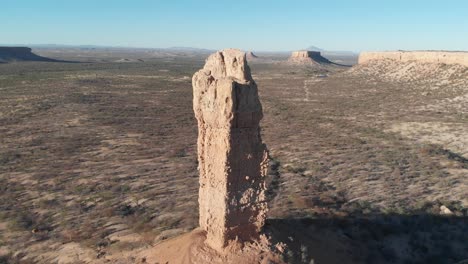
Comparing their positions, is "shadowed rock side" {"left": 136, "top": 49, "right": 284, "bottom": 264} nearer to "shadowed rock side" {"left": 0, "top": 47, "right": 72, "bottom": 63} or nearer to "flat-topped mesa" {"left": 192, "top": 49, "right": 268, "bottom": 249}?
"flat-topped mesa" {"left": 192, "top": 49, "right": 268, "bottom": 249}

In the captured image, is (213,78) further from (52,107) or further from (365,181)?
(52,107)

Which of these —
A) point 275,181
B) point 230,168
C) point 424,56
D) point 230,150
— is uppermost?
point 230,150

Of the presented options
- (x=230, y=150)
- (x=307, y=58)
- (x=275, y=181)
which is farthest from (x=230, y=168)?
(x=307, y=58)

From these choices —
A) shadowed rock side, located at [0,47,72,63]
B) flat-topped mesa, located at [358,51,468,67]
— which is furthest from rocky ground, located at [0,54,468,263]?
shadowed rock side, located at [0,47,72,63]

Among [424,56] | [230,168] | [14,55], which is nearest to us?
[230,168]

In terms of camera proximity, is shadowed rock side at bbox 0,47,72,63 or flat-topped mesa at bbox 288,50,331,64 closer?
shadowed rock side at bbox 0,47,72,63

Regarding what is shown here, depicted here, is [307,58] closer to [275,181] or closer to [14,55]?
[14,55]
